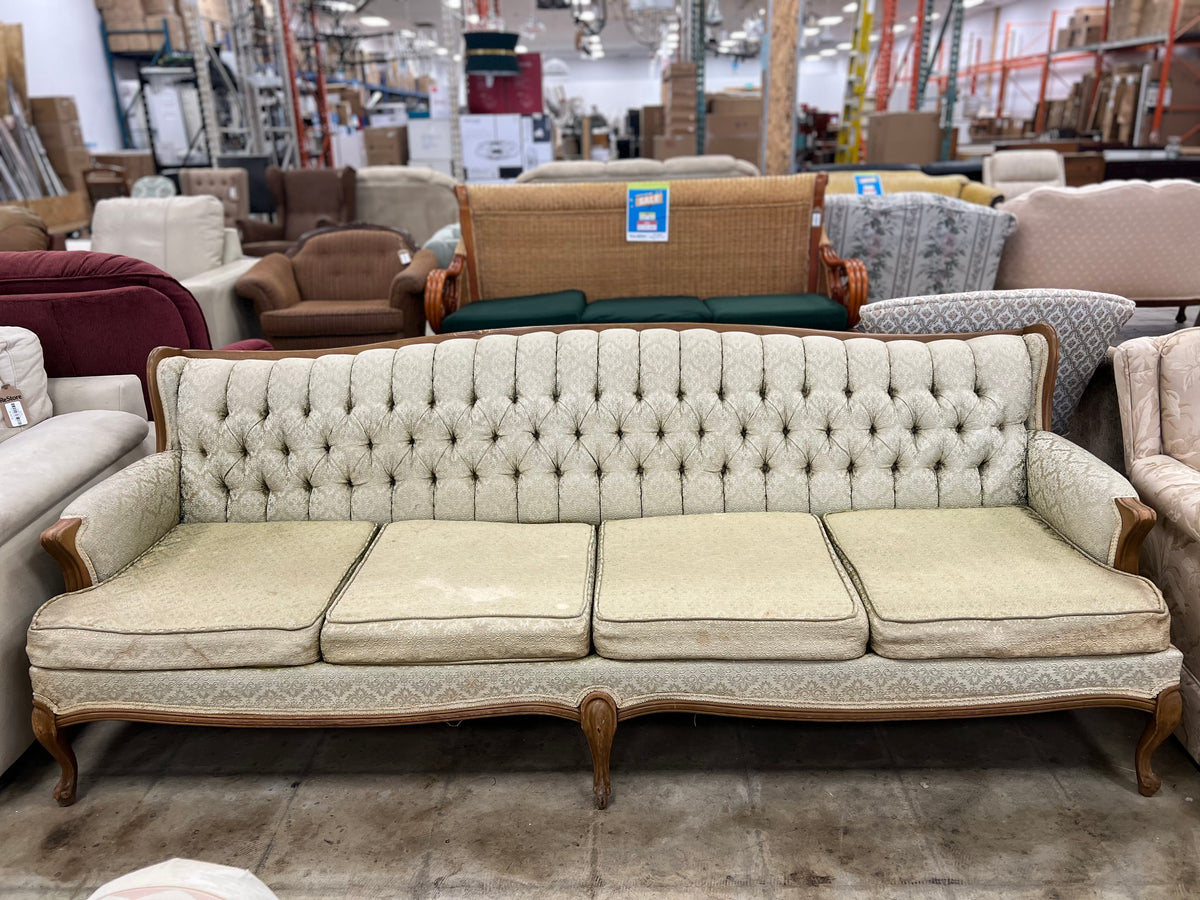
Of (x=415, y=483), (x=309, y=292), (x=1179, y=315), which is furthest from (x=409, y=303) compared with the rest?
(x=1179, y=315)

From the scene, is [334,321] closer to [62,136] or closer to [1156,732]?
[1156,732]

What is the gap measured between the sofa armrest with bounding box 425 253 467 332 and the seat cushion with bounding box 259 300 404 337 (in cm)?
59

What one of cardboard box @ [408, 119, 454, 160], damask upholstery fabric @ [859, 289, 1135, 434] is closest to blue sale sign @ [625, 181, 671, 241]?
damask upholstery fabric @ [859, 289, 1135, 434]

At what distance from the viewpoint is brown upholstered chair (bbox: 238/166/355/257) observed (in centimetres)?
594

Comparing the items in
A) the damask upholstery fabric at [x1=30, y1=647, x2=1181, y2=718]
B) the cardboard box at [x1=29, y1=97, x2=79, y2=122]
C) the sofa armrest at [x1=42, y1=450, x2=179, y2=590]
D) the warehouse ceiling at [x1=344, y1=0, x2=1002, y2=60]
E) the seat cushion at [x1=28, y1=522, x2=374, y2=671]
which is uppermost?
the warehouse ceiling at [x1=344, y1=0, x2=1002, y2=60]

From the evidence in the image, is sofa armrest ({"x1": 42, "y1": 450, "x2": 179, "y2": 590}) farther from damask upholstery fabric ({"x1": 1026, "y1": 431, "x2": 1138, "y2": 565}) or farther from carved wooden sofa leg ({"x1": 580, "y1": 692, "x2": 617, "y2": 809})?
damask upholstery fabric ({"x1": 1026, "y1": 431, "x2": 1138, "y2": 565})

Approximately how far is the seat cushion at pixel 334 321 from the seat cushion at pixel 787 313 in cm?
157

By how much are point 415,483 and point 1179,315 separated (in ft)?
14.1

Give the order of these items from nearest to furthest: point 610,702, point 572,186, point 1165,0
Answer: point 610,702
point 572,186
point 1165,0

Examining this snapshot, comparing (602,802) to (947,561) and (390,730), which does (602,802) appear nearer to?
(390,730)

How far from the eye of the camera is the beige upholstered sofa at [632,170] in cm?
465

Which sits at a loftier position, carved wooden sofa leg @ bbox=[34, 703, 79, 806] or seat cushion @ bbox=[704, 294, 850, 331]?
seat cushion @ bbox=[704, 294, 850, 331]

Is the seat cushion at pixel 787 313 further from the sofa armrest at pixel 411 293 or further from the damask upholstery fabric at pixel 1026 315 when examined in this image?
the sofa armrest at pixel 411 293

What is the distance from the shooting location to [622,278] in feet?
11.5
